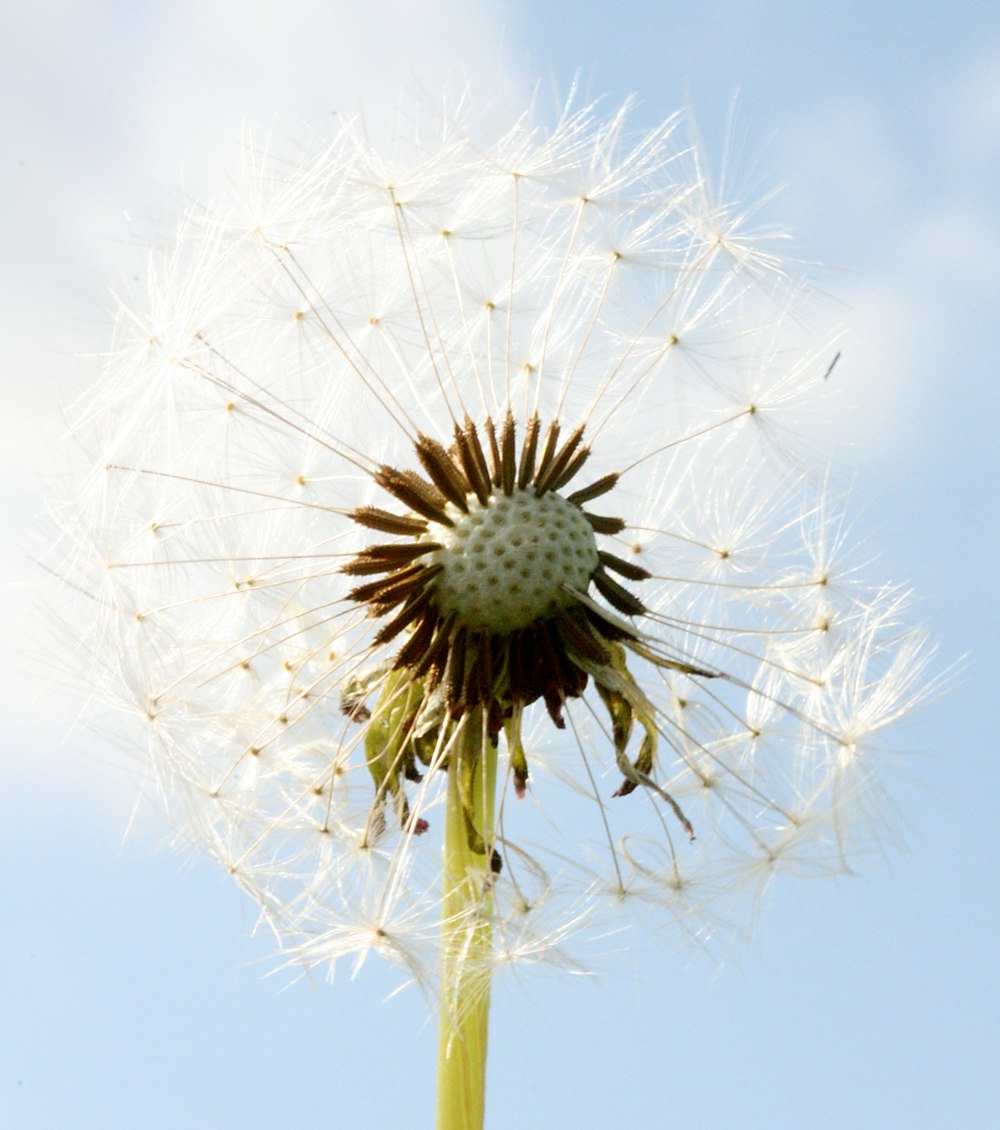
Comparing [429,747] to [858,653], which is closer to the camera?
[429,747]

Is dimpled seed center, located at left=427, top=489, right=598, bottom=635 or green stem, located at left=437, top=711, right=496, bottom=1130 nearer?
green stem, located at left=437, top=711, right=496, bottom=1130

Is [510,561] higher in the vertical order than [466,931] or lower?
higher

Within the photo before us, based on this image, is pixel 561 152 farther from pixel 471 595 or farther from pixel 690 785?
pixel 690 785

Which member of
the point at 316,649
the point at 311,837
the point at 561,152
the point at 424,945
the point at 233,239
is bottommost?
the point at 424,945

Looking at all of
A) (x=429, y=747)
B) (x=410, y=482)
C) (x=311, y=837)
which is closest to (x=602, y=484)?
(x=410, y=482)

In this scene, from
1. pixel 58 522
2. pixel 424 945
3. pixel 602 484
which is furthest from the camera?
pixel 58 522
